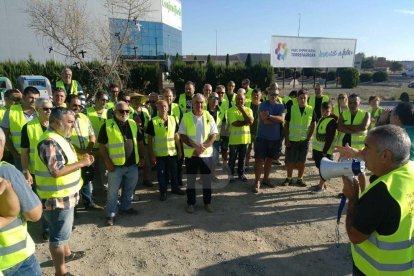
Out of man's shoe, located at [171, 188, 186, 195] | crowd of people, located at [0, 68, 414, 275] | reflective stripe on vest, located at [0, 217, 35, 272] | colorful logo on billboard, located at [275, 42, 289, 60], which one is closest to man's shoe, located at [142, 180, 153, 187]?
crowd of people, located at [0, 68, 414, 275]

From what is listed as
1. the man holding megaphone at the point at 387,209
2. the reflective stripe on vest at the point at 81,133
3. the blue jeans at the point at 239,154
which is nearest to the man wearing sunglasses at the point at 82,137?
the reflective stripe on vest at the point at 81,133

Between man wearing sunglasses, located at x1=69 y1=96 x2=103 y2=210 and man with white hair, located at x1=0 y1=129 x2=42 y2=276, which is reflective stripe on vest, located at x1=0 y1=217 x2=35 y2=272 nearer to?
man with white hair, located at x1=0 y1=129 x2=42 y2=276

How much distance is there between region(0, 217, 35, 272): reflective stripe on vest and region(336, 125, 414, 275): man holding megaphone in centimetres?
235

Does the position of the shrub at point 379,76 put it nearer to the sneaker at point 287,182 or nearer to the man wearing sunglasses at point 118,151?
the sneaker at point 287,182

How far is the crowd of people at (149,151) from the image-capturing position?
197 cm

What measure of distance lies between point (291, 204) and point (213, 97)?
2628 mm

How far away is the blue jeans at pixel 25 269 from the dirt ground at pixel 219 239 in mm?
1447

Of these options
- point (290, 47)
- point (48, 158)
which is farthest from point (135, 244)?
point (290, 47)

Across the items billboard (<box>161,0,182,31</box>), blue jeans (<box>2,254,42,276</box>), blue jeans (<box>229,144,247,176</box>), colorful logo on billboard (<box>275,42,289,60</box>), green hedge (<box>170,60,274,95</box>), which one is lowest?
blue jeans (<box>229,144,247,176</box>)

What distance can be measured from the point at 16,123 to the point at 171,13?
53227 mm

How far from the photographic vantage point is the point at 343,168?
2609 mm

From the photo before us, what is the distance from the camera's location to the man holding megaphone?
184 centimetres

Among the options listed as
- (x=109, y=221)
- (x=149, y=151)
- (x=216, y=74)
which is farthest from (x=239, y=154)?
(x=216, y=74)

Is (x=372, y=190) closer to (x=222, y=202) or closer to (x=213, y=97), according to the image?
(x=222, y=202)
